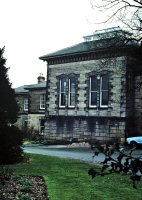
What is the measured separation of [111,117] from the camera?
103 feet

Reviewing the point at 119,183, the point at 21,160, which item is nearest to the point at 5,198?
the point at 119,183

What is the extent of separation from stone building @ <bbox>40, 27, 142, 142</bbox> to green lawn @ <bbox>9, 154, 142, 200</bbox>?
530 inches

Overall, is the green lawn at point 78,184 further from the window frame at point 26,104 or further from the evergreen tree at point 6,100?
the window frame at point 26,104

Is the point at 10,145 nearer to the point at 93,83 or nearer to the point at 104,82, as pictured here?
the point at 104,82

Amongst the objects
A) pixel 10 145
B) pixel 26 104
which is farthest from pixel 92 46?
pixel 10 145

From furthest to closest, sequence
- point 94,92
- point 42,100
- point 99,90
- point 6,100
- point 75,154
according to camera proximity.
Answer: point 42,100
point 94,92
point 99,90
point 75,154
point 6,100

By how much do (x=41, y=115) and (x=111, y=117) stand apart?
1266 centimetres

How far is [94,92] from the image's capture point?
1309 inches

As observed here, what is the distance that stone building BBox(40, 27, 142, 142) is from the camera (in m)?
30.5

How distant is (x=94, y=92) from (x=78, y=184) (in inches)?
864

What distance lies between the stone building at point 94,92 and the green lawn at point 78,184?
13473mm

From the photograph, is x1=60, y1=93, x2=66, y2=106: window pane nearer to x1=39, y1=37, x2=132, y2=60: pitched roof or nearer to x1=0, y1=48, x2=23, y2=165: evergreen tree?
x1=39, y1=37, x2=132, y2=60: pitched roof

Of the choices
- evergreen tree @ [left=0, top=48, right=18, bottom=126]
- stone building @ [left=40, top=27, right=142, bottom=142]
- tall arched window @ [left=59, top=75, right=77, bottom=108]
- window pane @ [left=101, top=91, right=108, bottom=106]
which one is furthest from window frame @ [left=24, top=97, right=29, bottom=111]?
evergreen tree @ [left=0, top=48, right=18, bottom=126]

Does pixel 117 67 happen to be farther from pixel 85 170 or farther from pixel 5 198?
pixel 5 198
